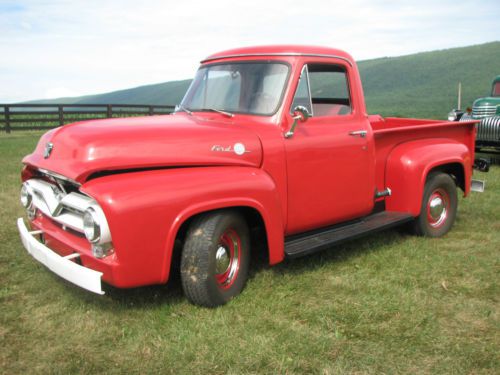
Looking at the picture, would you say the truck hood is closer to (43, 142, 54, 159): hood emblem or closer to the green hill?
(43, 142, 54, 159): hood emblem

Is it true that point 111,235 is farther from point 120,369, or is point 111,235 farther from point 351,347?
point 351,347

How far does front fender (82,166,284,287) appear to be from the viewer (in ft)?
9.86

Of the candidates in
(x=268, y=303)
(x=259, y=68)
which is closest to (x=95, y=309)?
(x=268, y=303)

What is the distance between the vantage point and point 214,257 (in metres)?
3.39

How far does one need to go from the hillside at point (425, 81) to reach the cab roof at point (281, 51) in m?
26.1

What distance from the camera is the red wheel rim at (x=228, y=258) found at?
3562 mm

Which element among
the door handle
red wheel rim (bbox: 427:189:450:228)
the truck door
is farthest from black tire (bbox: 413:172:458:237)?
the door handle

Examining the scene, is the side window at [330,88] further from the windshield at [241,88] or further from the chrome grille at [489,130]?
the chrome grille at [489,130]

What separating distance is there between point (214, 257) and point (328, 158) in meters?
1.41

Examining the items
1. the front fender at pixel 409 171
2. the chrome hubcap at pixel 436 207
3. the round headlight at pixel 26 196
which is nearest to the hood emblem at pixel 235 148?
the round headlight at pixel 26 196

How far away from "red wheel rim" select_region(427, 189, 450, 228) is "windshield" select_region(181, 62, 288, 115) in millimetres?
2297

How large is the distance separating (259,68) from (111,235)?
1891mm

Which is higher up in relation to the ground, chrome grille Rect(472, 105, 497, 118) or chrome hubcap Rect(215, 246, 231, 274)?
chrome grille Rect(472, 105, 497, 118)

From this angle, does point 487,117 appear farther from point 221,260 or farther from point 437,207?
point 221,260
